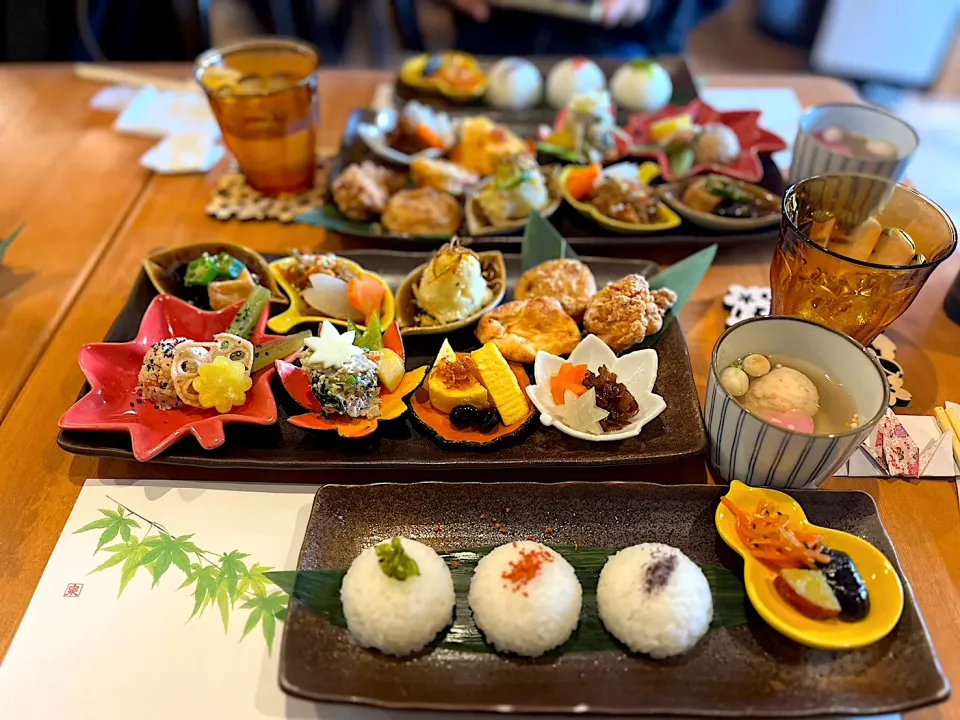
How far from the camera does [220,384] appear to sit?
1434 millimetres

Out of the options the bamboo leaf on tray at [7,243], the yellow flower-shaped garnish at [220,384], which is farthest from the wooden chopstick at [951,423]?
the bamboo leaf on tray at [7,243]

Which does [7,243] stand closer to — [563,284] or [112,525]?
[112,525]

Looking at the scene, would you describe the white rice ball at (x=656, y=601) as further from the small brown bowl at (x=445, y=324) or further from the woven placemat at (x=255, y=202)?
the woven placemat at (x=255, y=202)

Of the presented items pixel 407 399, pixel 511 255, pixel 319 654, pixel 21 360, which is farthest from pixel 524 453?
pixel 21 360

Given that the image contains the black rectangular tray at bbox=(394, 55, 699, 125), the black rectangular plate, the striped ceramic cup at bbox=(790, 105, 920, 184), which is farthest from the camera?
the black rectangular tray at bbox=(394, 55, 699, 125)

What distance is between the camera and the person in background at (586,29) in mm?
3666

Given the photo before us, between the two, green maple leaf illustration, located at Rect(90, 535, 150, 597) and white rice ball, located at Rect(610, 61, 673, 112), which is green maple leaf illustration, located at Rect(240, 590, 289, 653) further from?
white rice ball, located at Rect(610, 61, 673, 112)

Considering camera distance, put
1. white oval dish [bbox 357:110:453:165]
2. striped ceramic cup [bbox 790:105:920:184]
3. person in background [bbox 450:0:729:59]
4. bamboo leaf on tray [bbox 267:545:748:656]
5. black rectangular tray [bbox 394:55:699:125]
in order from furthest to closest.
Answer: person in background [bbox 450:0:729:59] → black rectangular tray [bbox 394:55:699:125] → white oval dish [bbox 357:110:453:165] → striped ceramic cup [bbox 790:105:920:184] → bamboo leaf on tray [bbox 267:545:748:656]

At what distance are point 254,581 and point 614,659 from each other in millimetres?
673

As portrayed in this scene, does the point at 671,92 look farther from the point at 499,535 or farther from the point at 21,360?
the point at 21,360

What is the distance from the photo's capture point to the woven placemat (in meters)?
2.24

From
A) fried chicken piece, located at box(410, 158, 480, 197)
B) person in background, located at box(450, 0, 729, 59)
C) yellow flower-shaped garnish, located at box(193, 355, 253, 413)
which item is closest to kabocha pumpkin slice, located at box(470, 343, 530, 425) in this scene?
yellow flower-shaped garnish, located at box(193, 355, 253, 413)

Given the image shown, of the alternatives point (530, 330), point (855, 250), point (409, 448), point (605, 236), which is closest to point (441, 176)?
point (605, 236)

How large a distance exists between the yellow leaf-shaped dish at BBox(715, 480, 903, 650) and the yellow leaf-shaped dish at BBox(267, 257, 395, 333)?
0.91 m
